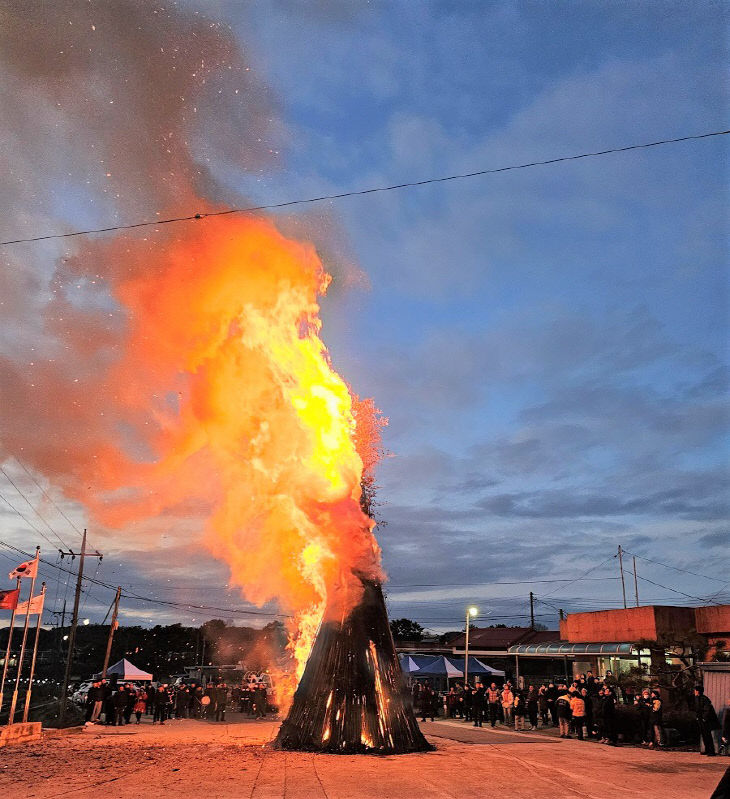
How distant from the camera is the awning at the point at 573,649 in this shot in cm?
2741

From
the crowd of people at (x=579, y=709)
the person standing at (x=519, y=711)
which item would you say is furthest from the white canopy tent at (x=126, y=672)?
the person standing at (x=519, y=711)

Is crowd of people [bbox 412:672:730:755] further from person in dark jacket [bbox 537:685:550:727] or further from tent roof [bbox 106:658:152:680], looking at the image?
tent roof [bbox 106:658:152:680]

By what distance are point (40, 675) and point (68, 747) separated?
392 ft

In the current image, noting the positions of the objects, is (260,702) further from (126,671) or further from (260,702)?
(126,671)

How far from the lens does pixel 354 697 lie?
46.8 feet

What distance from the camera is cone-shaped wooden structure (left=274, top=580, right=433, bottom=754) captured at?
46.4ft

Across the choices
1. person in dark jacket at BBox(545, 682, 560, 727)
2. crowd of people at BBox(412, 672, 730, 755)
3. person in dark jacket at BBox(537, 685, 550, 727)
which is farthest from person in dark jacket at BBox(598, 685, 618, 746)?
person in dark jacket at BBox(537, 685, 550, 727)

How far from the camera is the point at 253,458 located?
18.3 meters

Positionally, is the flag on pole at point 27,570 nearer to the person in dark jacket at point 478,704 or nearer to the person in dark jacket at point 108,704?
the person in dark jacket at point 108,704

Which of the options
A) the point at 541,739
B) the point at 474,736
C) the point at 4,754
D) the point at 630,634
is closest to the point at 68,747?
the point at 4,754

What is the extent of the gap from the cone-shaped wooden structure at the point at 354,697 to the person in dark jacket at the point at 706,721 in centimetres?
625

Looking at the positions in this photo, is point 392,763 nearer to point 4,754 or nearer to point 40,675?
point 4,754

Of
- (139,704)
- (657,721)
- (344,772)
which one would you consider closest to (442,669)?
(139,704)

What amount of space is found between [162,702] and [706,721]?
20904 mm
